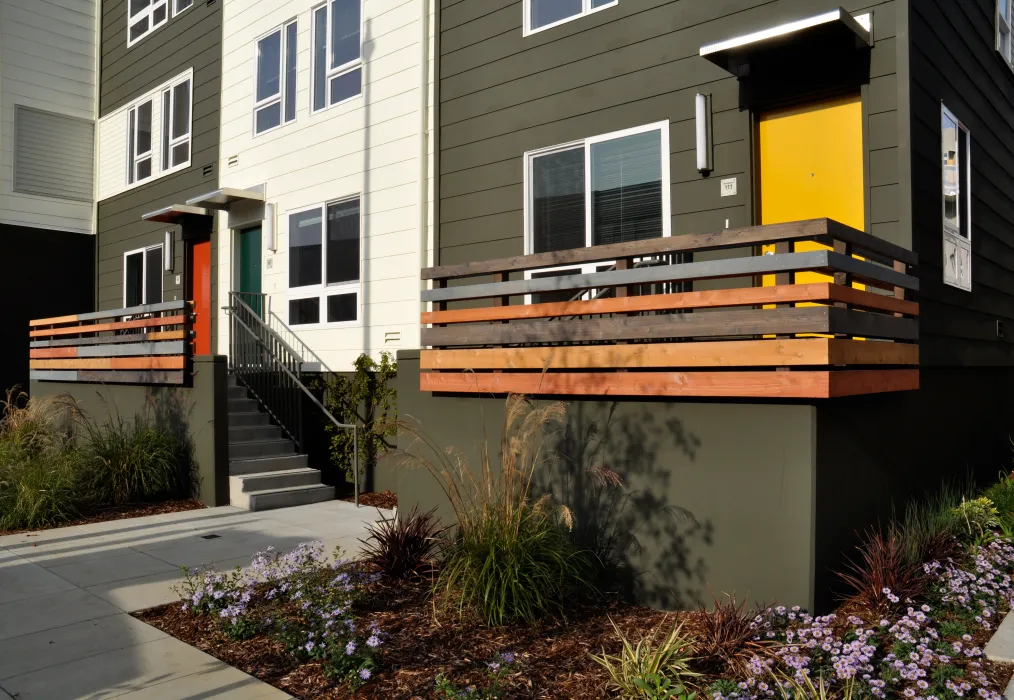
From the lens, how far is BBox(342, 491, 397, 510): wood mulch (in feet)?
30.0

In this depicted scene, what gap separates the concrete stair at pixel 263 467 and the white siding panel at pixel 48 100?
7.56 metres

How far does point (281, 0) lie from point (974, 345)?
9762 mm

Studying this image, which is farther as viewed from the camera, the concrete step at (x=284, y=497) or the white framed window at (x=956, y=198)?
the concrete step at (x=284, y=497)

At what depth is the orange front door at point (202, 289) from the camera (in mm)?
13047

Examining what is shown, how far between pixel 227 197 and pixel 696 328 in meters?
9.03

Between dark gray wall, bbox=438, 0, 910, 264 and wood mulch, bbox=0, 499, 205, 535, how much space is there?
3880mm

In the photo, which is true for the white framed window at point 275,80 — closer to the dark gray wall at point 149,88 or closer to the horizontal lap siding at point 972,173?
the dark gray wall at point 149,88

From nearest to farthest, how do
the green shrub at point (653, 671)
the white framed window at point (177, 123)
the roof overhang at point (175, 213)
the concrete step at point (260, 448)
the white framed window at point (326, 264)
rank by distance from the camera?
the green shrub at point (653, 671), the concrete step at point (260, 448), the white framed window at point (326, 264), the roof overhang at point (175, 213), the white framed window at point (177, 123)

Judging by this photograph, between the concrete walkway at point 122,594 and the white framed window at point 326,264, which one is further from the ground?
the white framed window at point 326,264

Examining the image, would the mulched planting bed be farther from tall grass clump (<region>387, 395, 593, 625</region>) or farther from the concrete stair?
the concrete stair

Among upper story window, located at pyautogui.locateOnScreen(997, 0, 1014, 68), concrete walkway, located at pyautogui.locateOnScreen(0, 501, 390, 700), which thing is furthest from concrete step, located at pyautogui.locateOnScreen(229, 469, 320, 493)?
upper story window, located at pyautogui.locateOnScreen(997, 0, 1014, 68)

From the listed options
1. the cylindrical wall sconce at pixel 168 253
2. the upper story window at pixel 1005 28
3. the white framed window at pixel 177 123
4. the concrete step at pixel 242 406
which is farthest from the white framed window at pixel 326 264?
the upper story window at pixel 1005 28

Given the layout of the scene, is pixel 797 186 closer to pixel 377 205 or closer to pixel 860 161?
pixel 860 161

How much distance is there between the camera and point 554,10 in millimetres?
8398
